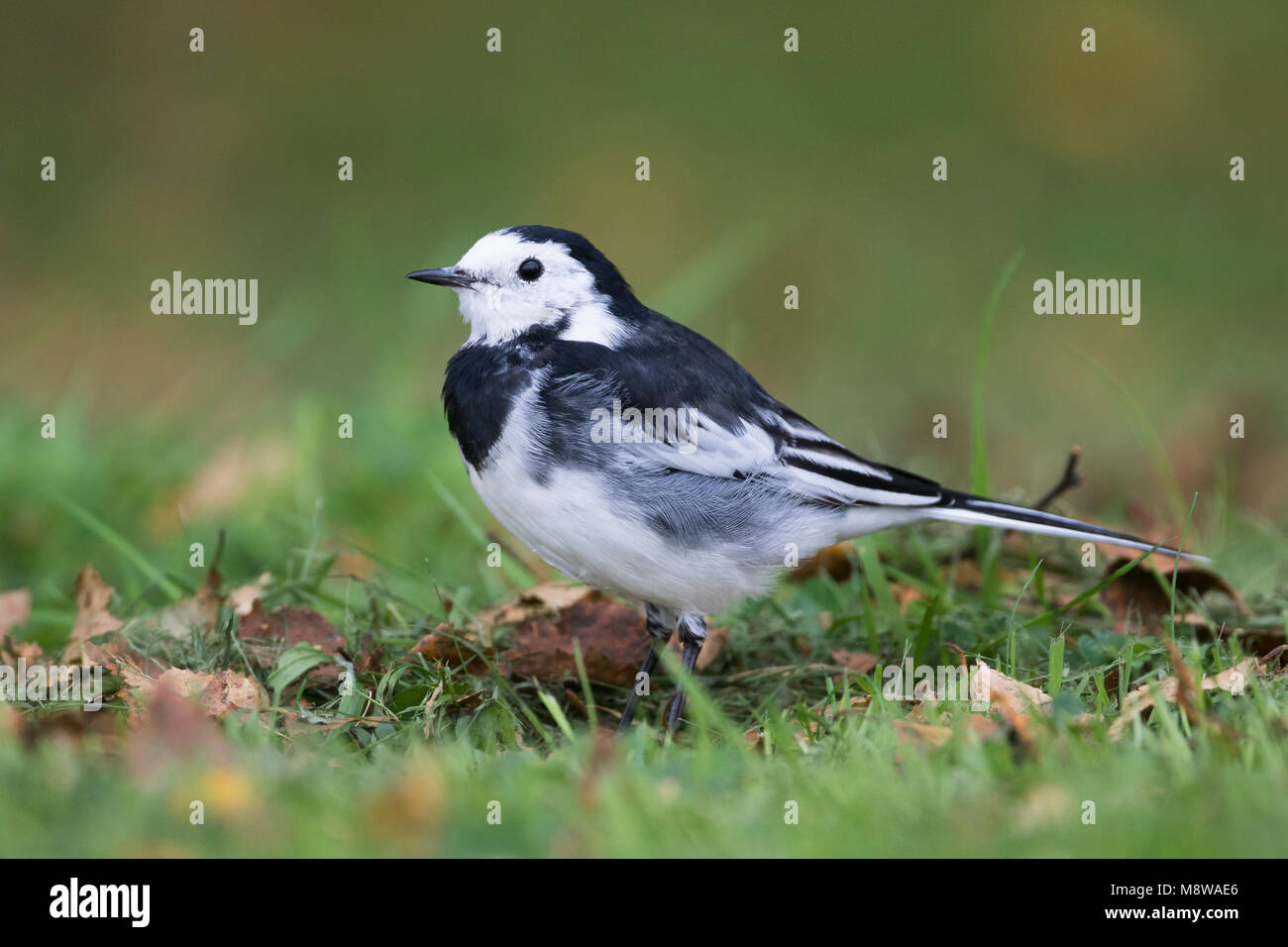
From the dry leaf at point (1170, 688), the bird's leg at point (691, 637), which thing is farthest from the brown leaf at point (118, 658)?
the dry leaf at point (1170, 688)

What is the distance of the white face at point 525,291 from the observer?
4.32m

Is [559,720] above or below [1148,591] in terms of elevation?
below

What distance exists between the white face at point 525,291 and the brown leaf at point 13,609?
189 centimetres

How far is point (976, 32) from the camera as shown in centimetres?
1188

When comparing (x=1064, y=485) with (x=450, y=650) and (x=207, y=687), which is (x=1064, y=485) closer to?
(x=450, y=650)

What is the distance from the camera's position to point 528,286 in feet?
14.2

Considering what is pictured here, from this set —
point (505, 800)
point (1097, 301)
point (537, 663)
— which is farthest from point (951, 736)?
point (1097, 301)

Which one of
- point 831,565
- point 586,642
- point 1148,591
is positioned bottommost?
point 586,642

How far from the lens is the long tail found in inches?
170

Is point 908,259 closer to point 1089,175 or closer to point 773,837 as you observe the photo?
point 1089,175

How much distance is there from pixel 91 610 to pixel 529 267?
1989 millimetres

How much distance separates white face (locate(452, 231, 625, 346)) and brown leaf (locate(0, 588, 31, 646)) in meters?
1.89

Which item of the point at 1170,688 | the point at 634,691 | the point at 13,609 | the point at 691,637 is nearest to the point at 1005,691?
the point at 1170,688

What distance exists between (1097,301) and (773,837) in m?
7.18
